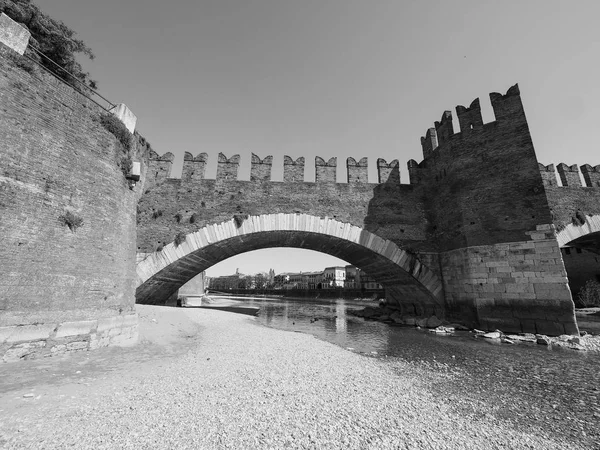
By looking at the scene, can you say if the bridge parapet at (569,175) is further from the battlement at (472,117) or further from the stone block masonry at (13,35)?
the stone block masonry at (13,35)

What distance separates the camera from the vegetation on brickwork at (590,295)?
21.8 metres

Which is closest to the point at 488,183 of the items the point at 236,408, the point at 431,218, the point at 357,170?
the point at 431,218

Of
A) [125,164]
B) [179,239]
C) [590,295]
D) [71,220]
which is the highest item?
[125,164]

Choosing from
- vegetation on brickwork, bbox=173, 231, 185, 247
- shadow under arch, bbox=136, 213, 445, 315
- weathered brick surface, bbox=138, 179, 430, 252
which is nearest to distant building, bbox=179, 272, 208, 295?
shadow under arch, bbox=136, 213, 445, 315

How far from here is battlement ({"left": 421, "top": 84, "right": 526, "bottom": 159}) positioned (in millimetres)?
12312

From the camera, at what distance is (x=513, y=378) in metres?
6.02

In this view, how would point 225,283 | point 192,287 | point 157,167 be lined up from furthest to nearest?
point 225,283, point 192,287, point 157,167

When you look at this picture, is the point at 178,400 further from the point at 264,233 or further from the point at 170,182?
the point at 170,182

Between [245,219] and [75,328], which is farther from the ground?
[245,219]

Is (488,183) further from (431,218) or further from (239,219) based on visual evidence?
(239,219)

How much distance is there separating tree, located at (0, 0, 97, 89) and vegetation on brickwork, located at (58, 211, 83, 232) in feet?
15.3

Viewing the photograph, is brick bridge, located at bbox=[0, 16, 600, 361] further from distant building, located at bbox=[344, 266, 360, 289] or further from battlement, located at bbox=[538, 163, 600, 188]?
distant building, located at bbox=[344, 266, 360, 289]

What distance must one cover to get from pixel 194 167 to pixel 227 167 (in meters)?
1.59

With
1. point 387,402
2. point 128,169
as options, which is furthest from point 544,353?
point 128,169
